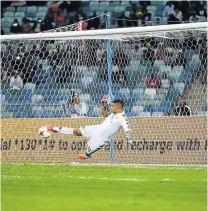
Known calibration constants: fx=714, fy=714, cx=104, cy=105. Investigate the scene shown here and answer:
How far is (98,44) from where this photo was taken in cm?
1670

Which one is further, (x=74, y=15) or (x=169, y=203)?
(x=74, y=15)

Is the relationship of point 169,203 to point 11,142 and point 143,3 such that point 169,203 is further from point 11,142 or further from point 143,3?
point 143,3

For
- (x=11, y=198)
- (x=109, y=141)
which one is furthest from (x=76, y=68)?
(x=11, y=198)

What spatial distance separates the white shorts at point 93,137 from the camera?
14.7m

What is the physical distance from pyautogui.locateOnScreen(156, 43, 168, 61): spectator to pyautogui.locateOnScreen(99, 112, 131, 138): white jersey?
2999mm

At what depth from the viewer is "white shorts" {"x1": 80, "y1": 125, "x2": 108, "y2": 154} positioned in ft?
48.2

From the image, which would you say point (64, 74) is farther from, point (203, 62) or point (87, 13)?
point (87, 13)

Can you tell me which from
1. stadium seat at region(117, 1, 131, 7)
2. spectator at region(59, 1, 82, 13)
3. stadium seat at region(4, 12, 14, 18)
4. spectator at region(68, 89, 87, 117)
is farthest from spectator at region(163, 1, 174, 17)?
spectator at region(68, 89, 87, 117)

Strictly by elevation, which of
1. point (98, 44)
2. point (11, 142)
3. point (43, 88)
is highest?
point (98, 44)

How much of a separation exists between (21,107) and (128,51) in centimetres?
292

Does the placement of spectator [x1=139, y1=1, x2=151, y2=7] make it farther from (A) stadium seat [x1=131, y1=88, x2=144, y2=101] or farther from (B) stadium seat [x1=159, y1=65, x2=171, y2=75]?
(A) stadium seat [x1=131, y1=88, x2=144, y2=101]

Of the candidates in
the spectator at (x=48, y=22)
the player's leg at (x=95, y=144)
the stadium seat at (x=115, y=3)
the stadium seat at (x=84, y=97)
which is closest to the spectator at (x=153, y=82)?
the stadium seat at (x=84, y=97)

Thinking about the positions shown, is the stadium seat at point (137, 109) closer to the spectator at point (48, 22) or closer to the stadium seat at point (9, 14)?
the spectator at point (48, 22)

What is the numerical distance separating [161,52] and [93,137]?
134 inches
